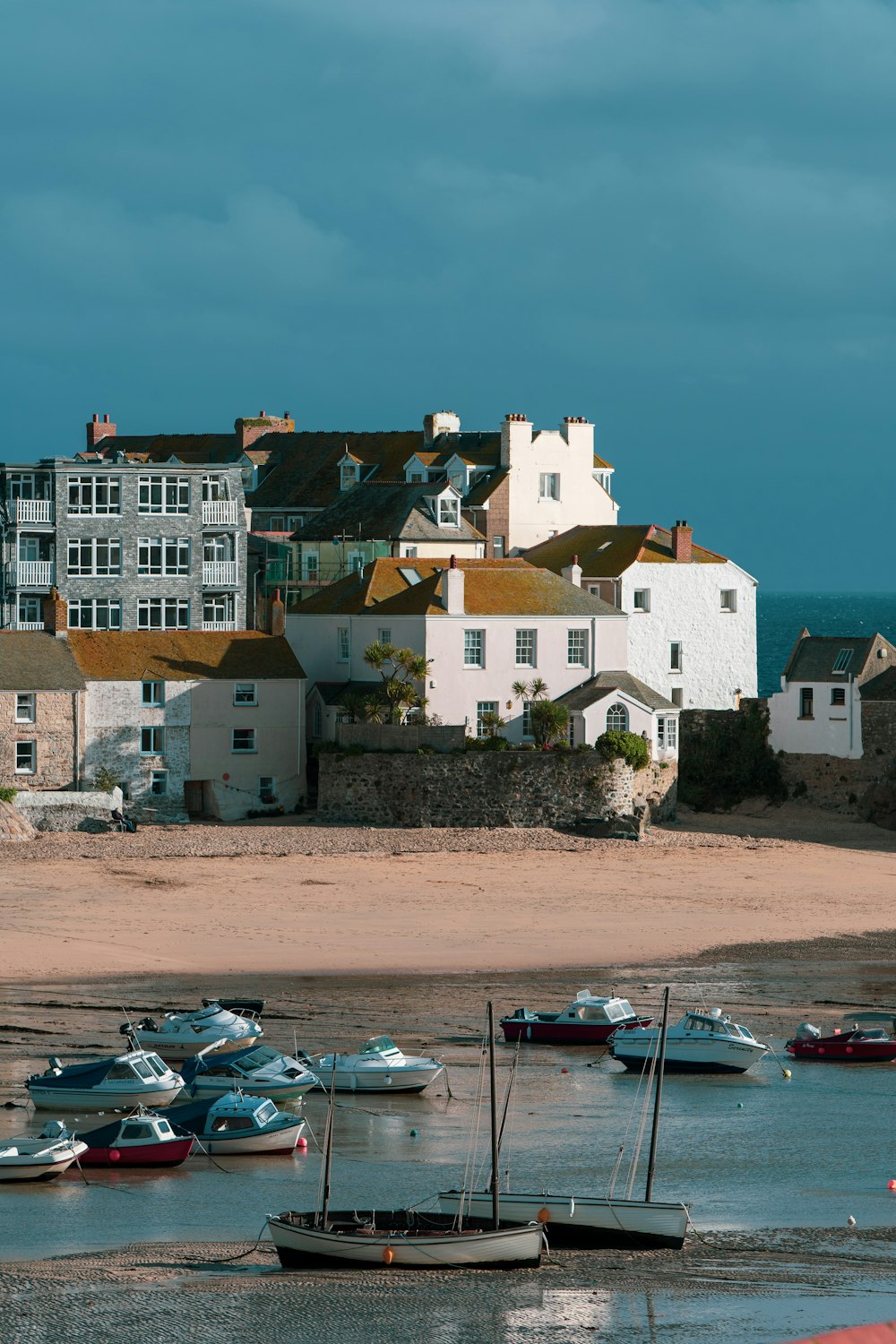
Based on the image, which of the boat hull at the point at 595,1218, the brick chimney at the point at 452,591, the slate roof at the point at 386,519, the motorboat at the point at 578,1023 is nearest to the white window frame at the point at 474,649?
the brick chimney at the point at 452,591

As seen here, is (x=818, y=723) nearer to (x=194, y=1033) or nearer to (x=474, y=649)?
(x=474, y=649)

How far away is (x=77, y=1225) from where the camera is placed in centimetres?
2666

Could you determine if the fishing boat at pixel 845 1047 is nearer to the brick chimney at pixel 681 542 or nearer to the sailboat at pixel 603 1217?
the sailboat at pixel 603 1217

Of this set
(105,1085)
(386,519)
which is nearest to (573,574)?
(386,519)

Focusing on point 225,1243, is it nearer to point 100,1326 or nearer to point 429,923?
point 100,1326

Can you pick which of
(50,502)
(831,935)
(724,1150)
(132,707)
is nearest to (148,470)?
(50,502)

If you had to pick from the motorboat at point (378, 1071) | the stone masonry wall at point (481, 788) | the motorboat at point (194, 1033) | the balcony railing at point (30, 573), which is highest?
the balcony railing at point (30, 573)

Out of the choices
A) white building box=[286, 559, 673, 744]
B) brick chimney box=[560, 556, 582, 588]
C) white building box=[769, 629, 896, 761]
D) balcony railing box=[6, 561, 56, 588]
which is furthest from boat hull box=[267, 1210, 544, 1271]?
balcony railing box=[6, 561, 56, 588]

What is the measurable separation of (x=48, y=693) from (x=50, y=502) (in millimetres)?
9795

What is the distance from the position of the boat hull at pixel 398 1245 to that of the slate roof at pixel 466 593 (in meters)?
34.4

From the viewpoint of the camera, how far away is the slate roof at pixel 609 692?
5928 centimetres

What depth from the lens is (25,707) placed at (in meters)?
56.5

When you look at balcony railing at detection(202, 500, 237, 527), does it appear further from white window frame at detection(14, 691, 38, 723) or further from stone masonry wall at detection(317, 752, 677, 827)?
stone masonry wall at detection(317, 752, 677, 827)

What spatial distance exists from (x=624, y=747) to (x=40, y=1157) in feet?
104
